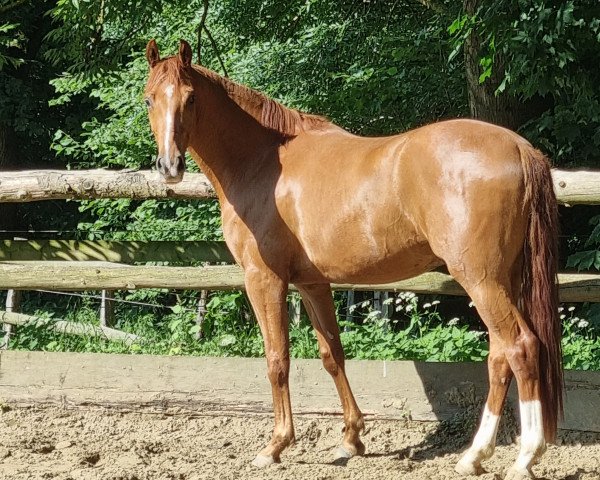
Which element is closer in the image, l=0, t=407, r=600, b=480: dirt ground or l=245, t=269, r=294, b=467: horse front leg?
A: l=0, t=407, r=600, b=480: dirt ground

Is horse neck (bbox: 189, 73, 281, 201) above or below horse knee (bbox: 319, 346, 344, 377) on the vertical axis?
above

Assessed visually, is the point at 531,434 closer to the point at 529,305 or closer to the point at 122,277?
the point at 529,305

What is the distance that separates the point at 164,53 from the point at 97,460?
7.14 metres

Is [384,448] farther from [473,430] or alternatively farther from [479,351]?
[479,351]

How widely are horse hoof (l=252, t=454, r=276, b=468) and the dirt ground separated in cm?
4

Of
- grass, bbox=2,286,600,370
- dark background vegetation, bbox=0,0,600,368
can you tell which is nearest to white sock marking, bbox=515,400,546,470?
grass, bbox=2,286,600,370

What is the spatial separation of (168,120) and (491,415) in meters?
2.15

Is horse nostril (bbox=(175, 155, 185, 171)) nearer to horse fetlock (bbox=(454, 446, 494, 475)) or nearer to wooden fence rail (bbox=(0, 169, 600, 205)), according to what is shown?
wooden fence rail (bbox=(0, 169, 600, 205))

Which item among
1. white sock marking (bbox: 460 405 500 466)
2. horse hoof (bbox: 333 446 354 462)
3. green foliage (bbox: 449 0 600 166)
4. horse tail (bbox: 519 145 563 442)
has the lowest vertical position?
horse hoof (bbox: 333 446 354 462)

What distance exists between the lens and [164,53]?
10.9 metres

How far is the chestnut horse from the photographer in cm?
395

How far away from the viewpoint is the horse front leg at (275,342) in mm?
4684

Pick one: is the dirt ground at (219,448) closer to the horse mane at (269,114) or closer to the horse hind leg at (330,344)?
the horse hind leg at (330,344)

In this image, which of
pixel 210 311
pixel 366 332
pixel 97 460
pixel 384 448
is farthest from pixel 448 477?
pixel 210 311
